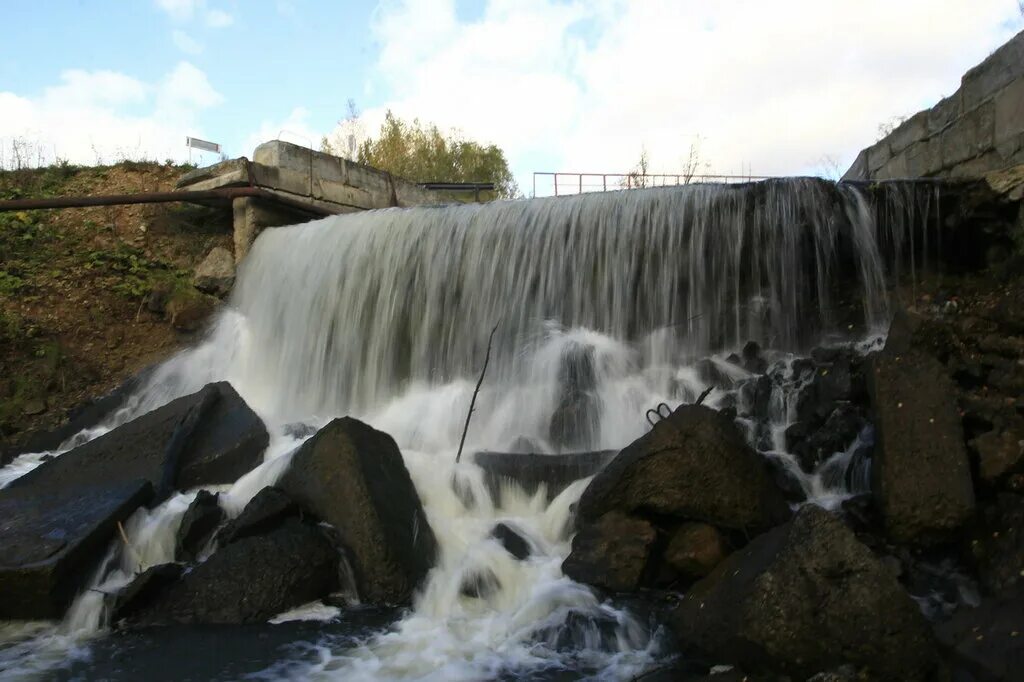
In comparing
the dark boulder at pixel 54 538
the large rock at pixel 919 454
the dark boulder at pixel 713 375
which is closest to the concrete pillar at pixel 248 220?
the dark boulder at pixel 54 538

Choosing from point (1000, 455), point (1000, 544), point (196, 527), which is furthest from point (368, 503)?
point (1000, 455)

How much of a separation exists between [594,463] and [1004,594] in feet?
9.70

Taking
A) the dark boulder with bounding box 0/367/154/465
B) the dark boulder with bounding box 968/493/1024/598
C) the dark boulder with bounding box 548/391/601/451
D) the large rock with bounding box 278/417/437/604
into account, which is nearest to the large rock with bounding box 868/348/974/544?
the dark boulder with bounding box 968/493/1024/598

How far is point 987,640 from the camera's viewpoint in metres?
3.49

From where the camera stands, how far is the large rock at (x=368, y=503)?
4.93 m

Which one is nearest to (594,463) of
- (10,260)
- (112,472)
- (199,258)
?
(112,472)

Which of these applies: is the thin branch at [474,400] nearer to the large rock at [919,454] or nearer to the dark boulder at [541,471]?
the dark boulder at [541,471]

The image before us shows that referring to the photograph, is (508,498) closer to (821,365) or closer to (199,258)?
(821,365)

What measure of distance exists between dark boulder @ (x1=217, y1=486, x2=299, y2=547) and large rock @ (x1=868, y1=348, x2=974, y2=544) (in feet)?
13.1

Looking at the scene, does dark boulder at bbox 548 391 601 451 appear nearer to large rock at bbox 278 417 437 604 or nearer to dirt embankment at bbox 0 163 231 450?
large rock at bbox 278 417 437 604

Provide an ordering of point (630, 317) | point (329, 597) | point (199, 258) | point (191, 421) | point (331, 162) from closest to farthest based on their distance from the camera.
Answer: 1. point (329, 597)
2. point (191, 421)
3. point (630, 317)
4. point (199, 258)
5. point (331, 162)

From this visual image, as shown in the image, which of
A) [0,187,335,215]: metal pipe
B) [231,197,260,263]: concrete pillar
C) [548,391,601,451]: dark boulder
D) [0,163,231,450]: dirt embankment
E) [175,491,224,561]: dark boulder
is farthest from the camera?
[231,197,260,263]: concrete pillar

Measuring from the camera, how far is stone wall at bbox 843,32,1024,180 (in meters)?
8.13

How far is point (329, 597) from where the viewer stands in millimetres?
4938
